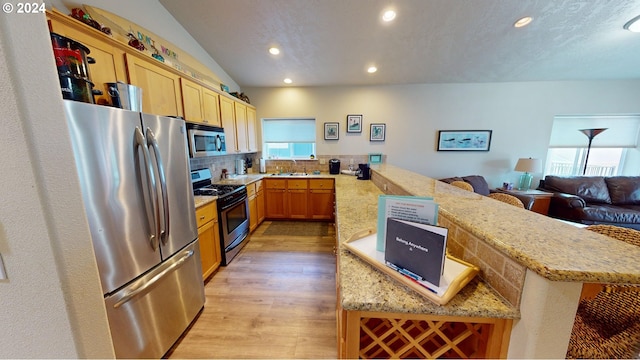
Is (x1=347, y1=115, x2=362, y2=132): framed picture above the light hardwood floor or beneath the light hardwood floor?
above

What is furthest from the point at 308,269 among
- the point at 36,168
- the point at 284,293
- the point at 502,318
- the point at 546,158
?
the point at 546,158

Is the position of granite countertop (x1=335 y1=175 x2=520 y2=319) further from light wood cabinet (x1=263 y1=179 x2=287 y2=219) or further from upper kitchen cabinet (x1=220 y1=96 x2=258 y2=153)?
light wood cabinet (x1=263 y1=179 x2=287 y2=219)

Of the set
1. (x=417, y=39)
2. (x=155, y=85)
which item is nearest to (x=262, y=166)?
(x=155, y=85)

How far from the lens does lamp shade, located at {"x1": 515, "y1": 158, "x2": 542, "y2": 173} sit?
349cm

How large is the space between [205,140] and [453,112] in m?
4.25

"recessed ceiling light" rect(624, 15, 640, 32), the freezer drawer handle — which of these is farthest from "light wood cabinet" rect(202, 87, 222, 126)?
"recessed ceiling light" rect(624, 15, 640, 32)

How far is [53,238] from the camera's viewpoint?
68 cm

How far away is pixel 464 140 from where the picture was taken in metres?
3.87

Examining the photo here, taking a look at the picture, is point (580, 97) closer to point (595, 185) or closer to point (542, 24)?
point (595, 185)

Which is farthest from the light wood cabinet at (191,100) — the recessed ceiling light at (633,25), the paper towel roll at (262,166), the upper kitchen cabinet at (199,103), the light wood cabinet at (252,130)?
the recessed ceiling light at (633,25)

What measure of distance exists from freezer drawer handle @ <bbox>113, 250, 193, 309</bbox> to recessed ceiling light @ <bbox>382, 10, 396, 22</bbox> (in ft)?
9.84

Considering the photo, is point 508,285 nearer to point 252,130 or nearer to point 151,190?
point 151,190

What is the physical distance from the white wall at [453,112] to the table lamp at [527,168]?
0.50 feet

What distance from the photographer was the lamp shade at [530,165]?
3486 mm
